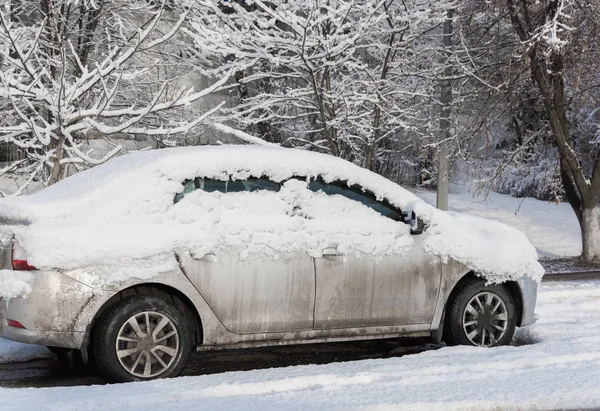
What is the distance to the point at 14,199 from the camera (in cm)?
668

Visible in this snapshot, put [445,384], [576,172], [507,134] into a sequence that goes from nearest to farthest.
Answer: [445,384], [576,172], [507,134]

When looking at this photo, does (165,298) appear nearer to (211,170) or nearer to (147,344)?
(147,344)

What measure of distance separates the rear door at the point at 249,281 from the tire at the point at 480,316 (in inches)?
51.7

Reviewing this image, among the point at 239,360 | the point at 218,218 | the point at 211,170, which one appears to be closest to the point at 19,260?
the point at 218,218

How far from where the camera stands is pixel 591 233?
1577 cm

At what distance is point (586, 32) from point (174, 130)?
7.30 metres

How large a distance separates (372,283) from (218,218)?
1347mm

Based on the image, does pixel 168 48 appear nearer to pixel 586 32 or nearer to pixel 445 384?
pixel 586 32

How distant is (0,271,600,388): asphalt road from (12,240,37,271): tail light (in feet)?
3.14

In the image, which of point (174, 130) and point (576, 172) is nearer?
point (174, 130)

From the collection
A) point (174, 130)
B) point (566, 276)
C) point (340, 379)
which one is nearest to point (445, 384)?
point (340, 379)

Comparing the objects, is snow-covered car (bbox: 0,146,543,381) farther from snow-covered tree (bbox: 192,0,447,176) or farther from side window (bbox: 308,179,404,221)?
snow-covered tree (bbox: 192,0,447,176)

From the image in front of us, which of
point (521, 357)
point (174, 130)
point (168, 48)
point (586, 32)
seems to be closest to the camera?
point (521, 357)

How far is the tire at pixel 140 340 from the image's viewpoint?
20.1 feet
